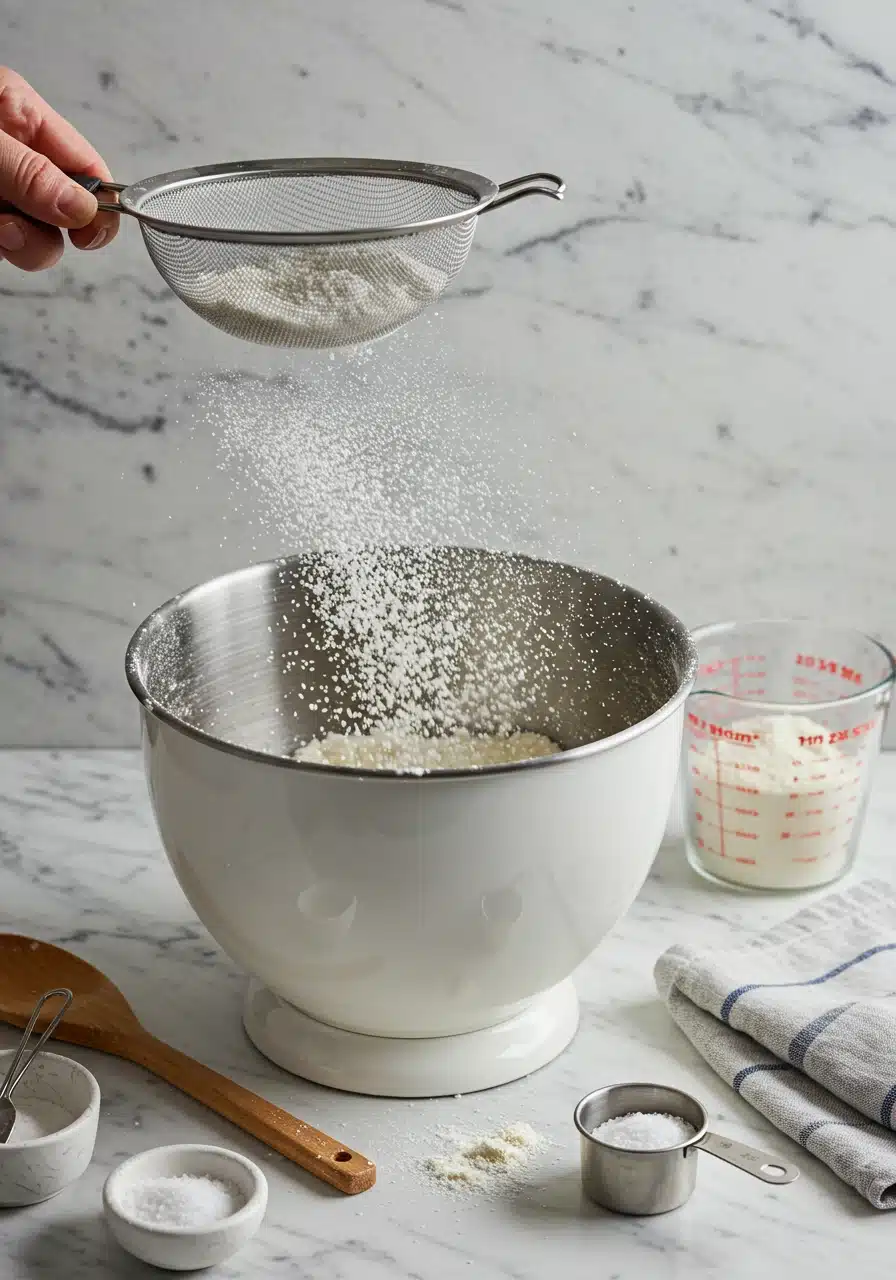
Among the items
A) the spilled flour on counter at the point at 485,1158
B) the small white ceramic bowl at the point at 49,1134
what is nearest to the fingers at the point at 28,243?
the small white ceramic bowl at the point at 49,1134

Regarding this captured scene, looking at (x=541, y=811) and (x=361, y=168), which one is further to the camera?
(x=361, y=168)

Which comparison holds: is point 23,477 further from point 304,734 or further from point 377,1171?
point 377,1171

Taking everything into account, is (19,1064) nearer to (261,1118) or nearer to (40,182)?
(261,1118)

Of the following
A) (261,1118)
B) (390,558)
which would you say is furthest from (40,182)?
(261,1118)

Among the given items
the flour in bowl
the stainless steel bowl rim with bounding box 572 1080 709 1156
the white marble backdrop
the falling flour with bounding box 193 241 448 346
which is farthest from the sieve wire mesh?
the stainless steel bowl rim with bounding box 572 1080 709 1156

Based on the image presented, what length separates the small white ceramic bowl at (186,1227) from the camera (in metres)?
0.79

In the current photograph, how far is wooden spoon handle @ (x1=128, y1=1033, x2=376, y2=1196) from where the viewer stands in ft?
2.84

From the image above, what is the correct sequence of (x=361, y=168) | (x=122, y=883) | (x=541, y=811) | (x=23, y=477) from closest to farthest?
(x=541, y=811)
(x=361, y=168)
(x=122, y=883)
(x=23, y=477)

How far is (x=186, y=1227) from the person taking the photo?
794mm

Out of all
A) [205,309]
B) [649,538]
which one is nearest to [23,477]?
[205,309]

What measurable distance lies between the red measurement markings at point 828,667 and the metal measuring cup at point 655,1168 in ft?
1.66

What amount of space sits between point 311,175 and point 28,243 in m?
0.21

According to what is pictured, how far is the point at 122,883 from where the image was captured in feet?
3.92

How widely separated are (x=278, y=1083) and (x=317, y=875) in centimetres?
19
